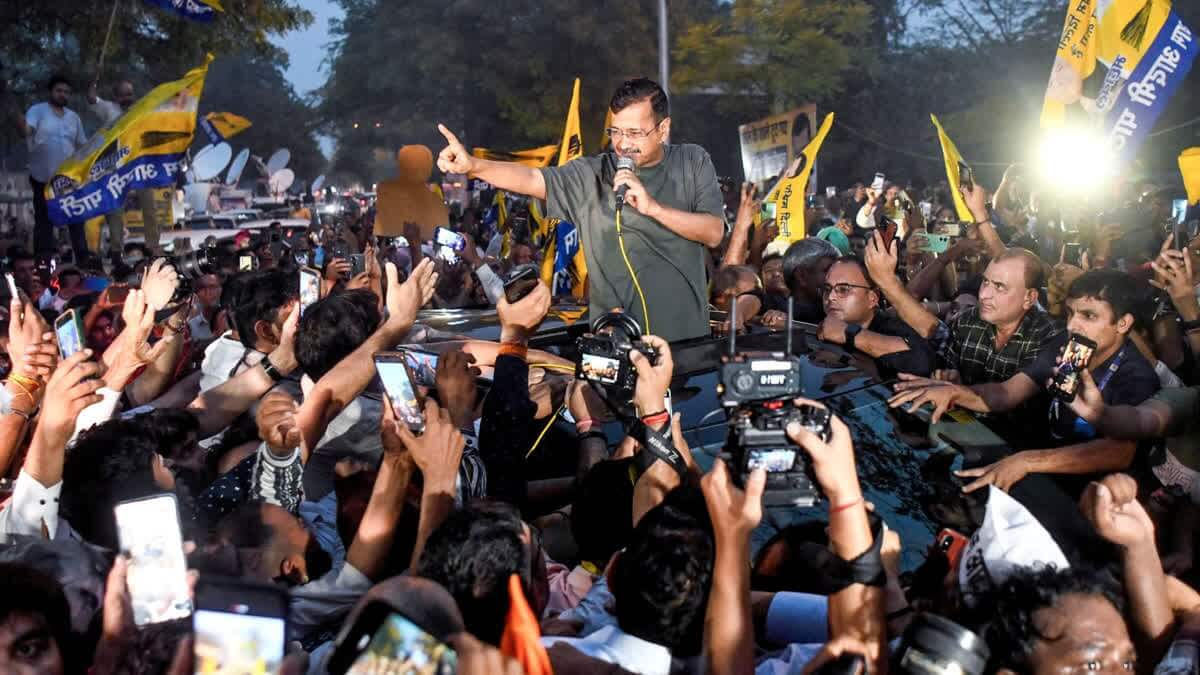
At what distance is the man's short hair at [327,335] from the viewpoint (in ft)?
12.0

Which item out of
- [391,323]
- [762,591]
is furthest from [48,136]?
[762,591]

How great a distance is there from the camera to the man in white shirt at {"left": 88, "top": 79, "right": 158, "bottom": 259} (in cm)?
1125

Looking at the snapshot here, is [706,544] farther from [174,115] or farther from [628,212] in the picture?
[174,115]

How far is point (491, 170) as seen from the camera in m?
3.58

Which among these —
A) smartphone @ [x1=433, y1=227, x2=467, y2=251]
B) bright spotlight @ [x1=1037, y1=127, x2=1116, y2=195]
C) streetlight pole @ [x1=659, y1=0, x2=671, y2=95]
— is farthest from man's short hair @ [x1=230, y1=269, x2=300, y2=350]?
streetlight pole @ [x1=659, y1=0, x2=671, y2=95]

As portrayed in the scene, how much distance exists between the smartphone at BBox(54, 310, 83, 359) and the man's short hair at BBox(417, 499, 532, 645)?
1882 mm

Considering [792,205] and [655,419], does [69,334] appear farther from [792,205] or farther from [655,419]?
[792,205]

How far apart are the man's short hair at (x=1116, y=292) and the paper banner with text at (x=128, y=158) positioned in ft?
22.4

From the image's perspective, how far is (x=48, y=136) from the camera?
10680 millimetres

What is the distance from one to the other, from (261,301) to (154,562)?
7.72 ft

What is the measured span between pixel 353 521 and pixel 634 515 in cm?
82

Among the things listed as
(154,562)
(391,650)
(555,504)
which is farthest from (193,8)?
(391,650)

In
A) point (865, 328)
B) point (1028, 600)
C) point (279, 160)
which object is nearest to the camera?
point (1028, 600)

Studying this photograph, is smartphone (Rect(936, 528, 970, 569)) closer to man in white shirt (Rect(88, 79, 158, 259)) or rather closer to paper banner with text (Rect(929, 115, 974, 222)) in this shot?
paper banner with text (Rect(929, 115, 974, 222))
